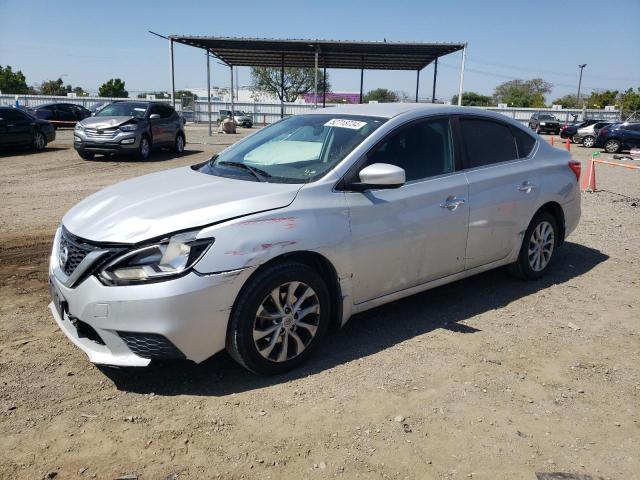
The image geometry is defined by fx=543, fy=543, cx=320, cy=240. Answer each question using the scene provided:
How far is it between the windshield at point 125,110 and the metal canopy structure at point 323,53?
1128 cm

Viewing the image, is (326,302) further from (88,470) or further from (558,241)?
(558,241)

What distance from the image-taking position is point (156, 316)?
2.98 meters

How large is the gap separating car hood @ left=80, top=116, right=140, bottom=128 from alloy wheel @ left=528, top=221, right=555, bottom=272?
501 inches

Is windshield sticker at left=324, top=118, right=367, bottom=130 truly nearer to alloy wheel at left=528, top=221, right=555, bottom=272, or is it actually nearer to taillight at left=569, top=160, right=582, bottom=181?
alloy wheel at left=528, top=221, right=555, bottom=272

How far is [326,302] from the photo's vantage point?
3604mm

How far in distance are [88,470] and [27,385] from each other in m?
1.04

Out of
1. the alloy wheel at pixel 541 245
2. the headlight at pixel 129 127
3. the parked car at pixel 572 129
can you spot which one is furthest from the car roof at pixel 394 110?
the parked car at pixel 572 129

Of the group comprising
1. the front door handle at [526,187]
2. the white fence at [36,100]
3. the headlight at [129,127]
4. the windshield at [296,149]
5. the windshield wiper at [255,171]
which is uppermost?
the white fence at [36,100]

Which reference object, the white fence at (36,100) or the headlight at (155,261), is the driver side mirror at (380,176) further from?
the white fence at (36,100)

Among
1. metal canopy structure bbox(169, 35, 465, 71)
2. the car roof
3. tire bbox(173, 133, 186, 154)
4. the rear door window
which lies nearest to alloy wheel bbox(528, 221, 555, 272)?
the rear door window

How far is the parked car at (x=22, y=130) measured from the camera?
51.7ft

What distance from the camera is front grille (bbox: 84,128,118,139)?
14.8 m

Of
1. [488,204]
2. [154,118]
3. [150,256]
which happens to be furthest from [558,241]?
[154,118]

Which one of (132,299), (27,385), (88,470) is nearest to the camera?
A: (88,470)
